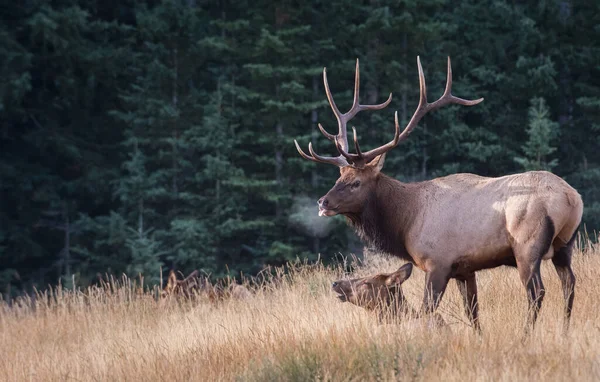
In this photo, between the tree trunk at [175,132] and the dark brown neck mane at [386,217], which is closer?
the dark brown neck mane at [386,217]

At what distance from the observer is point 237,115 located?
2628 centimetres

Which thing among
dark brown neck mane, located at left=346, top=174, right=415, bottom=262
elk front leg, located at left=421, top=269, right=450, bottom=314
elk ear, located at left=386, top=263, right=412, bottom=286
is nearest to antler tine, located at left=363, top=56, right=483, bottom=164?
dark brown neck mane, located at left=346, top=174, right=415, bottom=262

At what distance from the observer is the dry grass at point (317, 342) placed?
19.2 ft

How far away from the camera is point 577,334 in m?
6.17

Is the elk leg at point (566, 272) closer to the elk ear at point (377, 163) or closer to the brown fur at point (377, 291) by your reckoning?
the brown fur at point (377, 291)

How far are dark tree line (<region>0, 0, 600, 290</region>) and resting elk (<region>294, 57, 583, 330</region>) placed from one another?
15240mm

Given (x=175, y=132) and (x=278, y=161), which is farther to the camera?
(x=175, y=132)

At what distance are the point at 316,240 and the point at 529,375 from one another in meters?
18.6

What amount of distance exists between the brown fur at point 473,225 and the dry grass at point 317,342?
310mm

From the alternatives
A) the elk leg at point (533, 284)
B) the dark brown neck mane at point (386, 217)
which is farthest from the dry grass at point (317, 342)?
the dark brown neck mane at point (386, 217)

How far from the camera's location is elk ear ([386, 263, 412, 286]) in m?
7.39

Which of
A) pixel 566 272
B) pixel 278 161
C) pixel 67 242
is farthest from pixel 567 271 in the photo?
pixel 67 242

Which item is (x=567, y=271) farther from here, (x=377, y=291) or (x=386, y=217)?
(x=386, y=217)

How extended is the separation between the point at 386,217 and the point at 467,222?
3.21 feet
